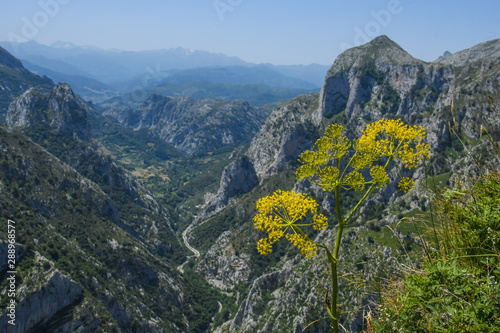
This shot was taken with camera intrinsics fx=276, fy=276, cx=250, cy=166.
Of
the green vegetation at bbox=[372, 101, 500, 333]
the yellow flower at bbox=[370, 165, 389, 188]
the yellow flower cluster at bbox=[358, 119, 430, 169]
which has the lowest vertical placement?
the green vegetation at bbox=[372, 101, 500, 333]

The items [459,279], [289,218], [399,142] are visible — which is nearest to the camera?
[459,279]

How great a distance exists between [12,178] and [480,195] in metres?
163

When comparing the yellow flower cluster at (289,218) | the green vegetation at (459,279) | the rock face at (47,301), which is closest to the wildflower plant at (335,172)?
the yellow flower cluster at (289,218)

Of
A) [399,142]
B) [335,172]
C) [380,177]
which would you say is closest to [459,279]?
[380,177]

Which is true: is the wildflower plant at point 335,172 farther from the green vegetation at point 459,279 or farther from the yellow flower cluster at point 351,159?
the green vegetation at point 459,279

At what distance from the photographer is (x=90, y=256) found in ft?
382

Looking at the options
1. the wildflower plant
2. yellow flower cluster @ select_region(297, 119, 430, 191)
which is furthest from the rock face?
yellow flower cluster @ select_region(297, 119, 430, 191)

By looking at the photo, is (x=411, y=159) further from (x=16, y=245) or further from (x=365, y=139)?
(x=16, y=245)

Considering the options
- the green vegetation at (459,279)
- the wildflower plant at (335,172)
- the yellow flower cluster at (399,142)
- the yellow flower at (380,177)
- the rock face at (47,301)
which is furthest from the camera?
the rock face at (47,301)

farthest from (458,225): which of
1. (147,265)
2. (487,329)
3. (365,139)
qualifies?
(147,265)

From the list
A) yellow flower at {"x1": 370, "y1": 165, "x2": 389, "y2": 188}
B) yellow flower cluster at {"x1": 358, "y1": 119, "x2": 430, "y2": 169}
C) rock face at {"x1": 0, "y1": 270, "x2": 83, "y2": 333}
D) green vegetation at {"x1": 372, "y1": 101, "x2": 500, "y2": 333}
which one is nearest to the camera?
green vegetation at {"x1": 372, "y1": 101, "x2": 500, "y2": 333}

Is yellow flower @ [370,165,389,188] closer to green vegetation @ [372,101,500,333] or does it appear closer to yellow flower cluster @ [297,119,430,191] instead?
yellow flower cluster @ [297,119,430,191]

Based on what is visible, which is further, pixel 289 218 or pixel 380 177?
pixel 289 218

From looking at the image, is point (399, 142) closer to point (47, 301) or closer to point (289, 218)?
point (289, 218)
